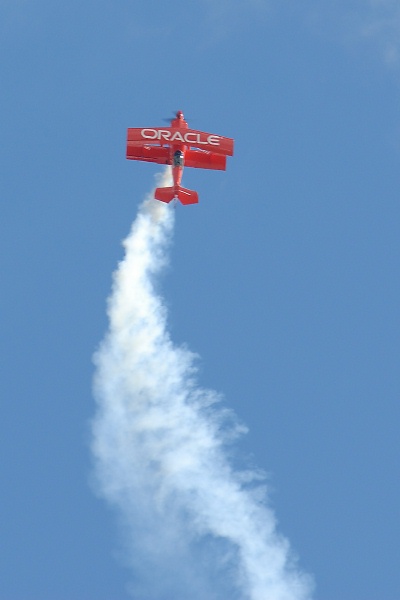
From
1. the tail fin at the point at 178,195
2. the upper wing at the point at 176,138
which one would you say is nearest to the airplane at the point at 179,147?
the upper wing at the point at 176,138

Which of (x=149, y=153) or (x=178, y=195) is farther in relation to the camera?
(x=149, y=153)

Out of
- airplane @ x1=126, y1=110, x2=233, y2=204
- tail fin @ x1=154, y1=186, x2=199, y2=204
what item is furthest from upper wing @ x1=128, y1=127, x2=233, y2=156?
tail fin @ x1=154, y1=186, x2=199, y2=204

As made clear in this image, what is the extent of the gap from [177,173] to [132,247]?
12.1 ft

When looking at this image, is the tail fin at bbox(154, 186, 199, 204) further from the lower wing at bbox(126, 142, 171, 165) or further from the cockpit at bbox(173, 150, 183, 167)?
the lower wing at bbox(126, 142, 171, 165)

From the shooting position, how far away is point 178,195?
4319 cm

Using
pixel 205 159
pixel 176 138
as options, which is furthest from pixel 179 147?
pixel 205 159

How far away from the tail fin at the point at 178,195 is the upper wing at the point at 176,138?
8.59ft

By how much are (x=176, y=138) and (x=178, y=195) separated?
3064mm

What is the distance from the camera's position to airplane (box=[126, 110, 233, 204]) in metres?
44.8

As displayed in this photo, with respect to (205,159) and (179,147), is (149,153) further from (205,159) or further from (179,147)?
(205,159)

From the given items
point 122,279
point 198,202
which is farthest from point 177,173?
point 122,279

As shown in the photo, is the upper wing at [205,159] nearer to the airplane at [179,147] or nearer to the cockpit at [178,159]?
the airplane at [179,147]

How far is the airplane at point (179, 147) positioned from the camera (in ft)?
147

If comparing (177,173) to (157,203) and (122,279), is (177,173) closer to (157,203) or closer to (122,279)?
(157,203)
